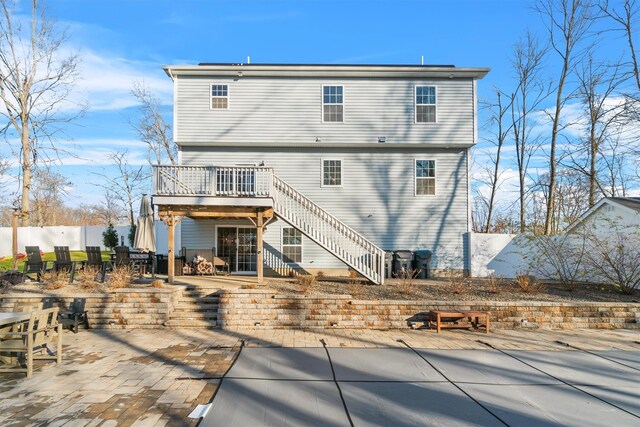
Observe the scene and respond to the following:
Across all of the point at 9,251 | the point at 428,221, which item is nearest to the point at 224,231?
the point at 428,221

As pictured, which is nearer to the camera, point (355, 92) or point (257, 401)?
point (257, 401)

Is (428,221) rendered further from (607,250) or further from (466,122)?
(607,250)

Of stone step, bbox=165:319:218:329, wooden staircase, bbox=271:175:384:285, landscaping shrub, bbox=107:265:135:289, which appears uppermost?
wooden staircase, bbox=271:175:384:285

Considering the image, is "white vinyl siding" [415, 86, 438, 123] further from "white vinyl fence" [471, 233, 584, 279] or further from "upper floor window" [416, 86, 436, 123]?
"white vinyl fence" [471, 233, 584, 279]

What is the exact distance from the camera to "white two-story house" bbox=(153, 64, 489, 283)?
16.0m

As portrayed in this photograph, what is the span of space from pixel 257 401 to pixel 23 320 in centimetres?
462

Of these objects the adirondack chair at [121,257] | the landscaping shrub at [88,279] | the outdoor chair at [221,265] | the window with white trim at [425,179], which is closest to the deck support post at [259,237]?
the outdoor chair at [221,265]

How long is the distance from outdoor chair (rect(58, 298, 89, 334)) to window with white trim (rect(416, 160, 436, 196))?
12.3m

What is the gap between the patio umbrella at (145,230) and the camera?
12184 millimetres

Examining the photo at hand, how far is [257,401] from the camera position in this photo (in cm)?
505

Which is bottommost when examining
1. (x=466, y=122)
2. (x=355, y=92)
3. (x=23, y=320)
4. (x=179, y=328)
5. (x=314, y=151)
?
(x=179, y=328)

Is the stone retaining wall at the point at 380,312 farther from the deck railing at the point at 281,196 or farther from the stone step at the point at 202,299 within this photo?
the deck railing at the point at 281,196

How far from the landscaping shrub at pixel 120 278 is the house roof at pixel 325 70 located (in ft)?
27.1

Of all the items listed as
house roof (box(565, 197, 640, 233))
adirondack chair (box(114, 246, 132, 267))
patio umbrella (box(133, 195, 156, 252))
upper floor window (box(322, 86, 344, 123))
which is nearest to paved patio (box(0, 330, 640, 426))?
patio umbrella (box(133, 195, 156, 252))
